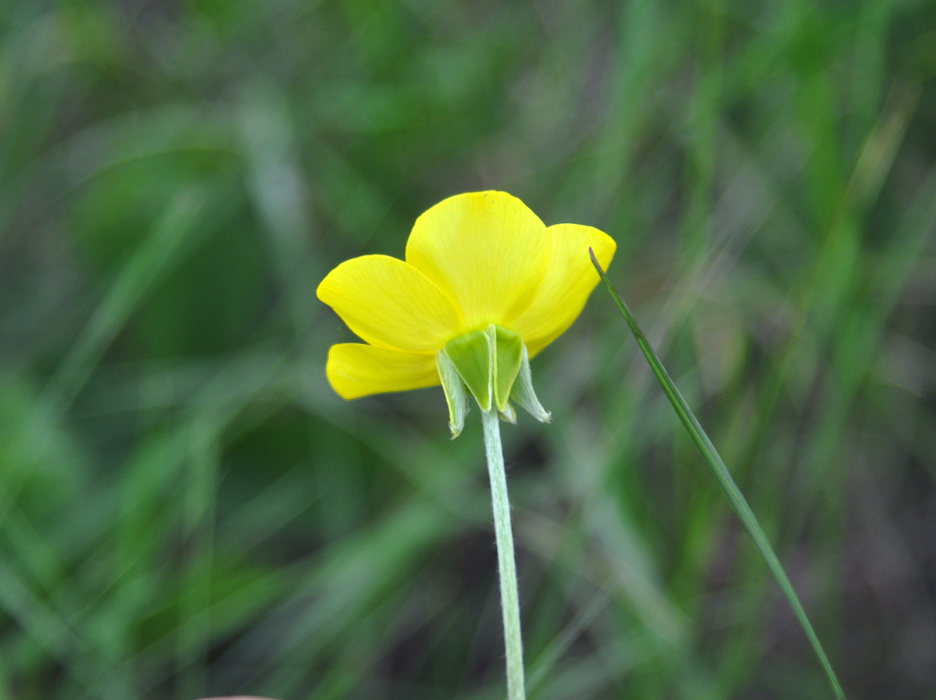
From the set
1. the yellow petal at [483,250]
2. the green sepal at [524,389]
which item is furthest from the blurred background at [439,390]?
the yellow petal at [483,250]

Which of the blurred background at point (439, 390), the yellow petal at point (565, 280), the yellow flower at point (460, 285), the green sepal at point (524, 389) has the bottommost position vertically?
the green sepal at point (524, 389)

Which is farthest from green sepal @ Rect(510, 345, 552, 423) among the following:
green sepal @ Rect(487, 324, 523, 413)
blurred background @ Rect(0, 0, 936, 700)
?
blurred background @ Rect(0, 0, 936, 700)

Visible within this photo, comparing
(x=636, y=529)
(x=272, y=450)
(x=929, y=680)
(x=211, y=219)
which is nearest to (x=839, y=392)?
(x=636, y=529)

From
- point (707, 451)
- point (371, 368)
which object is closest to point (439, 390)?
point (371, 368)

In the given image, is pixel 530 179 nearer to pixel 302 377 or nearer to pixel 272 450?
pixel 302 377

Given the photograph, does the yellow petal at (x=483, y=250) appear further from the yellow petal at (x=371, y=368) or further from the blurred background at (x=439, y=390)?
the blurred background at (x=439, y=390)

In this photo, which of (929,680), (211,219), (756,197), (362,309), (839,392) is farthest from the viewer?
(211,219)

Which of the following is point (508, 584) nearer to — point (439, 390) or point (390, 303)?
point (390, 303)
